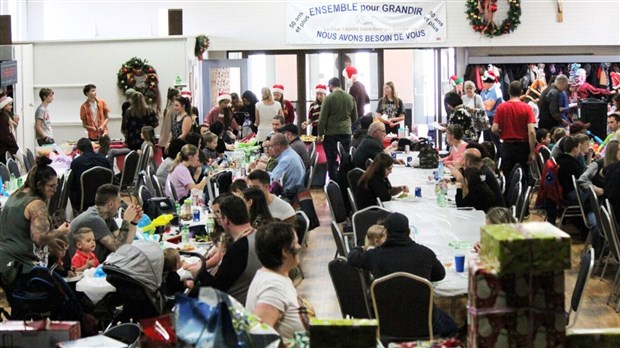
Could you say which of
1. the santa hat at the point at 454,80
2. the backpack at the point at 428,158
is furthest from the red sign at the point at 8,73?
the santa hat at the point at 454,80

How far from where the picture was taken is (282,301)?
468cm

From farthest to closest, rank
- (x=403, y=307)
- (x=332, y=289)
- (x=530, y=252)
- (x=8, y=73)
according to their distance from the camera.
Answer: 1. (x=8, y=73)
2. (x=332, y=289)
3. (x=403, y=307)
4. (x=530, y=252)

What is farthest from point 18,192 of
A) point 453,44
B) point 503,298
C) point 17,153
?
point 453,44

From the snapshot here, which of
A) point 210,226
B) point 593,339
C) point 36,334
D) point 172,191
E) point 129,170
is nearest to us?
point 593,339

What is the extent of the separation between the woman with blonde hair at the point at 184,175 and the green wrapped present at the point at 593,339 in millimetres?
6969

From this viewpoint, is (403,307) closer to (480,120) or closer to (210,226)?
(210,226)

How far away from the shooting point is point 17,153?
533 inches

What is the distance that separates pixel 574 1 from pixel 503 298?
1610 centimetres

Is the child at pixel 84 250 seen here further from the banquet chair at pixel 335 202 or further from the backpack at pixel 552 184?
the backpack at pixel 552 184

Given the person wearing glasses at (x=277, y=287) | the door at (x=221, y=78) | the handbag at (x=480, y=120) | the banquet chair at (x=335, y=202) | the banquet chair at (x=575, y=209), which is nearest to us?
the person wearing glasses at (x=277, y=287)

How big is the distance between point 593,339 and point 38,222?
4726mm

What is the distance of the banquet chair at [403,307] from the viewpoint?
5.92m

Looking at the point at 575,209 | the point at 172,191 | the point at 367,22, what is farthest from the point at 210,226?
the point at 367,22

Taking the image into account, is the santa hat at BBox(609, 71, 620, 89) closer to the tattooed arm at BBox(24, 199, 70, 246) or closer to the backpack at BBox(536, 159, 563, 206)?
the backpack at BBox(536, 159, 563, 206)
